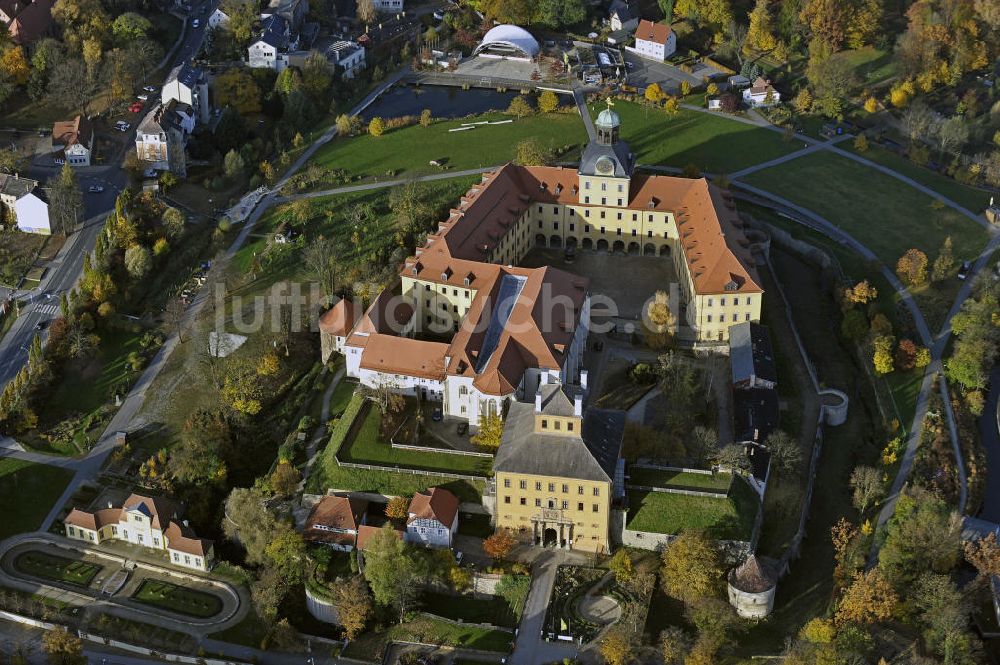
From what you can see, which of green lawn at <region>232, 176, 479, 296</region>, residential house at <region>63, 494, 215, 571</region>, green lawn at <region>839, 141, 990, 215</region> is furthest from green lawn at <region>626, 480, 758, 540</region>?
green lawn at <region>839, 141, 990, 215</region>

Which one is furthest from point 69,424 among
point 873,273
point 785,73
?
point 785,73

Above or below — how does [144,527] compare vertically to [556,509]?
below

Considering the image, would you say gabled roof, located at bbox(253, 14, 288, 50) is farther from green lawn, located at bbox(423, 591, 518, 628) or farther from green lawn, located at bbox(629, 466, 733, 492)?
green lawn, located at bbox(423, 591, 518, 628)

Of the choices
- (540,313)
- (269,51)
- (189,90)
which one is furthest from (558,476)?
(269,51)

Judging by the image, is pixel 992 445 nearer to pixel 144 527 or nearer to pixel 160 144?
pixel 144 527

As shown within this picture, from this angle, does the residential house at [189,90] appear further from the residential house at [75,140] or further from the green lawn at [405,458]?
the green lawn at [405,458]

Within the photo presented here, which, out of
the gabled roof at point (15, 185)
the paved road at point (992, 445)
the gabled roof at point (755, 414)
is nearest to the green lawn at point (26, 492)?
the gabled roof at point (15, 185)
